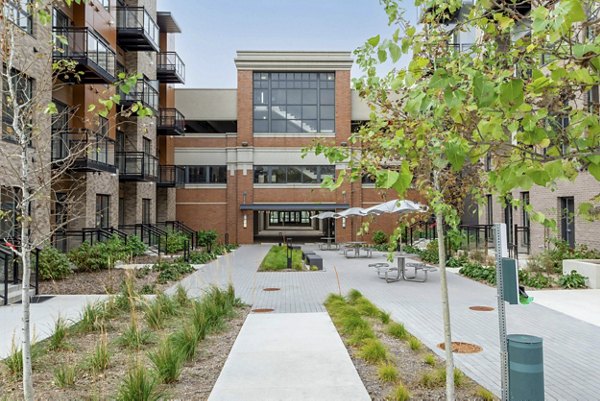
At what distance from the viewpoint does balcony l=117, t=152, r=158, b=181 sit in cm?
2453

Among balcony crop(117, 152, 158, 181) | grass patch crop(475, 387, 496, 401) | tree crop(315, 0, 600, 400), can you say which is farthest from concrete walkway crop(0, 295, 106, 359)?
balcony crop(117, 152, 158, 181)

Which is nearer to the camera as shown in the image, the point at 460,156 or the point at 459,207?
the point at 460,156

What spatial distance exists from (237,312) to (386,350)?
427 cm

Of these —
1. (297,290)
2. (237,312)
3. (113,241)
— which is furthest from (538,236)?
(113,241)

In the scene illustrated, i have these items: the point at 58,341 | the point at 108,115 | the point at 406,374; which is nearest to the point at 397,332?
the point at 406,374

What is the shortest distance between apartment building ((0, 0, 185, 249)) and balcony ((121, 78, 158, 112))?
6 cm

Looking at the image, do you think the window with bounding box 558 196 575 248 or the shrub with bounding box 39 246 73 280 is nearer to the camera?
the shrub with bounding box 39 246 73 280

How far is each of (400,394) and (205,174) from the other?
110ft

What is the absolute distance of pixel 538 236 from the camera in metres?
21.5

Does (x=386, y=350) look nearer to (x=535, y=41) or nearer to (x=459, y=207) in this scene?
(x=459, y=207)

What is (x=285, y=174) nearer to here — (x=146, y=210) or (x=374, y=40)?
(x=146, y=210)

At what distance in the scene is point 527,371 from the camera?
4473 millimetres

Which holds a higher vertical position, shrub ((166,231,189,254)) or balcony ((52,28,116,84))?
balcony ((52,28,116,84))

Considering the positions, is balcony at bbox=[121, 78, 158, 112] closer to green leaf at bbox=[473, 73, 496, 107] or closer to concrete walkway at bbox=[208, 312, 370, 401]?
concrete walkway at bbox=[208, 312, 370, 401]
